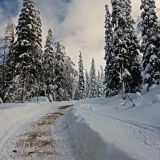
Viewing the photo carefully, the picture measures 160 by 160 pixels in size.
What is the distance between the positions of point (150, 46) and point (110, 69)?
7199 mm

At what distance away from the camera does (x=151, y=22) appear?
1775cm

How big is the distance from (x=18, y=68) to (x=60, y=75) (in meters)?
13.2

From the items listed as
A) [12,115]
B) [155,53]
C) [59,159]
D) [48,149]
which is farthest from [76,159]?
[155,53]

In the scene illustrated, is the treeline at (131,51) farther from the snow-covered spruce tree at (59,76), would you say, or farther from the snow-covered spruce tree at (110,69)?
the snow-covered spruce tree at (59,76)

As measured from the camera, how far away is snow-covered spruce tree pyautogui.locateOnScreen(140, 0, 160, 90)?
16641 millimetres

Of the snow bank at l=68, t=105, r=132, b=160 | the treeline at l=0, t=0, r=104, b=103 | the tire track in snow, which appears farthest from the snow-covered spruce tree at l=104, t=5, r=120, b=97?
the snow bank at l=68, t=105, r=132, b=160

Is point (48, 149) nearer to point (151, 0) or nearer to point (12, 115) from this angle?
point (12, 115)

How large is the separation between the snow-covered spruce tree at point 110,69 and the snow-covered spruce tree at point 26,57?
30.6 ft

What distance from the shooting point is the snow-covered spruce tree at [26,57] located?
62.8 ft

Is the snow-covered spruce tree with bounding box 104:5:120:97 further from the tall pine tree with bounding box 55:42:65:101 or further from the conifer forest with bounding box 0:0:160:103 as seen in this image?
the tall pine tree with bounding box 55:42:65:101

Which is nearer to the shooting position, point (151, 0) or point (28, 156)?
point (28, 156)

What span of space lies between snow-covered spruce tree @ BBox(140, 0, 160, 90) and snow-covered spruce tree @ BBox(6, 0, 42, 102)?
1266cm

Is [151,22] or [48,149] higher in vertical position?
[151,22]

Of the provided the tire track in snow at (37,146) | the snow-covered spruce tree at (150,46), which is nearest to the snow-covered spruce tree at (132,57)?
the snow-covered spruce tree at (150,46)
